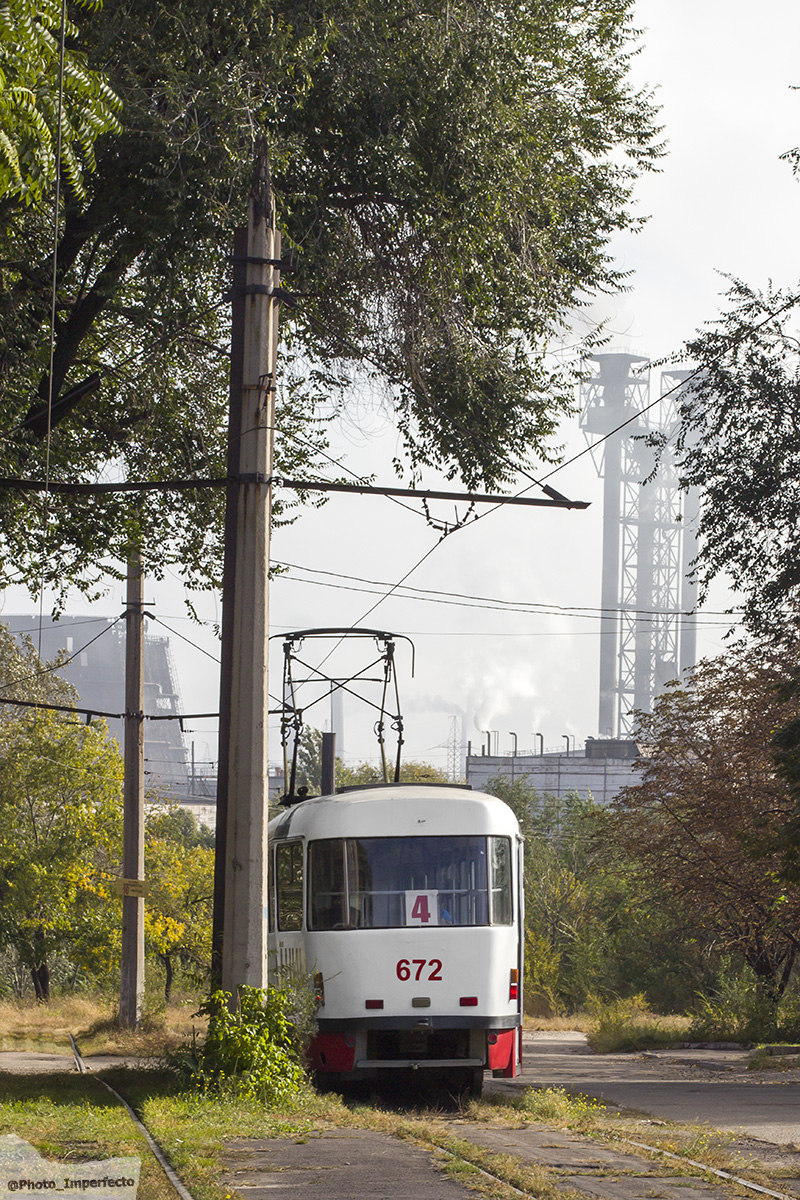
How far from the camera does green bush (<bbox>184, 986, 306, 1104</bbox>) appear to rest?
1127cm

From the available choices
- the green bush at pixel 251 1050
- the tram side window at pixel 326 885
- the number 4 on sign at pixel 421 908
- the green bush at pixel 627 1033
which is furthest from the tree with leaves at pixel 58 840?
the green bush at pixel 251 1050

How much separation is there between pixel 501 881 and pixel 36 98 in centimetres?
987

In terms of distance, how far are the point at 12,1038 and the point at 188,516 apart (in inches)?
524

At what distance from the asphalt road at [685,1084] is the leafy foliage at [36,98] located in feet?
28.6

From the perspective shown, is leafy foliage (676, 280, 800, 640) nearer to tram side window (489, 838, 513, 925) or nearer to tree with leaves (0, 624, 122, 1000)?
tram side window (489, 838, 513, 925)

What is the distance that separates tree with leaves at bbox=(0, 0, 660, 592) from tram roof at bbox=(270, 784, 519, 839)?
15.2ft

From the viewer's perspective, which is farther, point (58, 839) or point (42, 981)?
point (42, 981)

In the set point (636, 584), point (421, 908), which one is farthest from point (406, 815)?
point (636, 584)

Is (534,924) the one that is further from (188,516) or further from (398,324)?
(398,324)

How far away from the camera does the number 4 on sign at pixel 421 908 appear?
14.0 meters

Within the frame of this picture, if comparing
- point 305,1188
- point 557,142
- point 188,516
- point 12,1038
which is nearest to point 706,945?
point 12,1038

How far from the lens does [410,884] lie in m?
14.2

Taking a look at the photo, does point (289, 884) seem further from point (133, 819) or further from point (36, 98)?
point (133, 819)

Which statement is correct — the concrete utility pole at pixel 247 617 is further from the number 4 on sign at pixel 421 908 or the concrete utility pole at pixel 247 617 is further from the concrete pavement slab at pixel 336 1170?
the concrete pavement slab at pixel 336 1170
